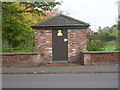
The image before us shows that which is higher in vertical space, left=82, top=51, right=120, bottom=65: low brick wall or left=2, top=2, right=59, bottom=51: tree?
left=2, top=2, right=59, bottom=51: tree

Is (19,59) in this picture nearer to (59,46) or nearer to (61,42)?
(59,46)

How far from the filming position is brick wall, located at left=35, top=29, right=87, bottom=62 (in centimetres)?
1403

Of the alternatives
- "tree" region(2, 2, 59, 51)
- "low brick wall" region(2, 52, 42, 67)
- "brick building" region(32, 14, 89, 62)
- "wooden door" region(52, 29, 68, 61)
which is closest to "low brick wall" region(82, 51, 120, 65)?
"brick building" region(32, 14, 89, 62)

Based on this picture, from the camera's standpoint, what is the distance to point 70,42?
14.0m

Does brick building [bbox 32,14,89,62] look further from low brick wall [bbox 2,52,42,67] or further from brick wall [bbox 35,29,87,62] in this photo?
low brick wall [bbox 2,52,42,67]

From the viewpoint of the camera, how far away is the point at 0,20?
1758cm

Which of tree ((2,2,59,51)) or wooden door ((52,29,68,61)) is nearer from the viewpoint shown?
tree ((2,2,59,51))

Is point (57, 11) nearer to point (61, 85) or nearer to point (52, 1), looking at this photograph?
point (52, 1)

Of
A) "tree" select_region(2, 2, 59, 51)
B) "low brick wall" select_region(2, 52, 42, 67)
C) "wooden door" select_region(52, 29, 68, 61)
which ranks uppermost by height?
"tree" select_region(2, 2, 59, 51)

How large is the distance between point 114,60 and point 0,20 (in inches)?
462

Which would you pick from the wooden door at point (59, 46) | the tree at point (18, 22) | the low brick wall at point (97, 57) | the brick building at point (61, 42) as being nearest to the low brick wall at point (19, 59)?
the brick building at point (61, 42)

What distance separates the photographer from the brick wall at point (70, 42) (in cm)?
1403

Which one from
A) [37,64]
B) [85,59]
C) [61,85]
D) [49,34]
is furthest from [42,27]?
[61,85]

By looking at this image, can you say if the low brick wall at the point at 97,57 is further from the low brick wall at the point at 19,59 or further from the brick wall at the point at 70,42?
the low brick wall at the point at 19,59
